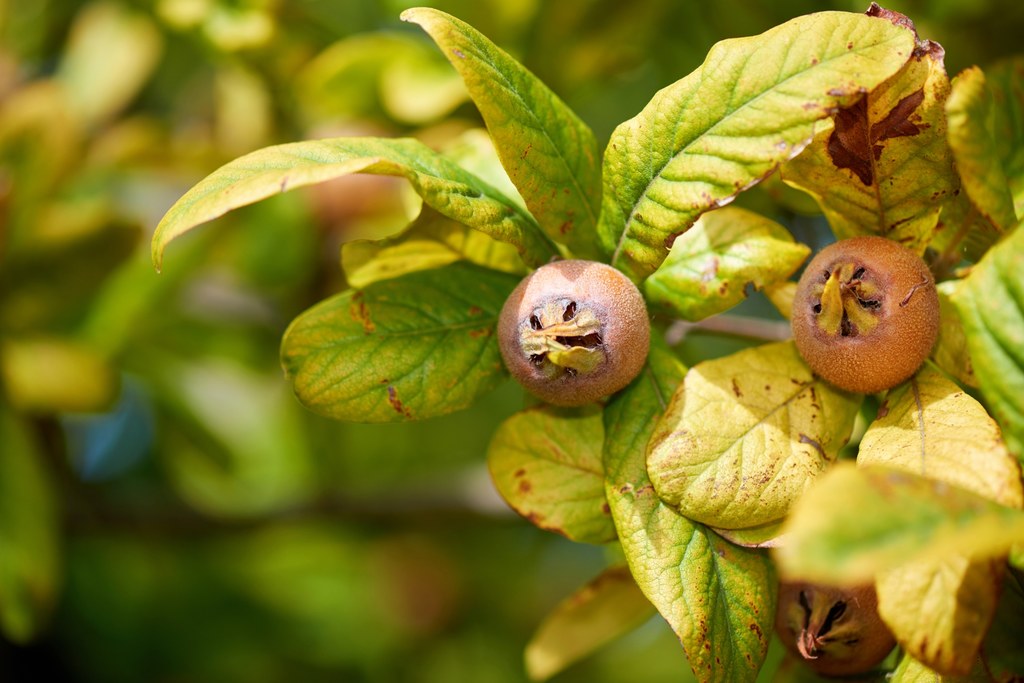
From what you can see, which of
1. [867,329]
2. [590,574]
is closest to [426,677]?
[590,574]

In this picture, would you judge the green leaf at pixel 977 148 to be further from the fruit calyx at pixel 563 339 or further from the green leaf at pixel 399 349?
the green leaf at pixel 399 349

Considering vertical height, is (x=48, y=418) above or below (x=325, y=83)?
below

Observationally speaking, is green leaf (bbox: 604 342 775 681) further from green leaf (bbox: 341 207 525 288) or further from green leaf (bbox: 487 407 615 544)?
green leaf (bbox: 341 207 525 288)

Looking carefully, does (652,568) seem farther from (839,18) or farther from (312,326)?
(839,18)

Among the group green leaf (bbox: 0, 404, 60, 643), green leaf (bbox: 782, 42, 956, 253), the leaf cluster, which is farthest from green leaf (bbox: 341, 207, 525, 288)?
green leaf (bbox: 0, 404, 60, 643)

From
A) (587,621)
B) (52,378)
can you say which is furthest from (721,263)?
(52,378)
